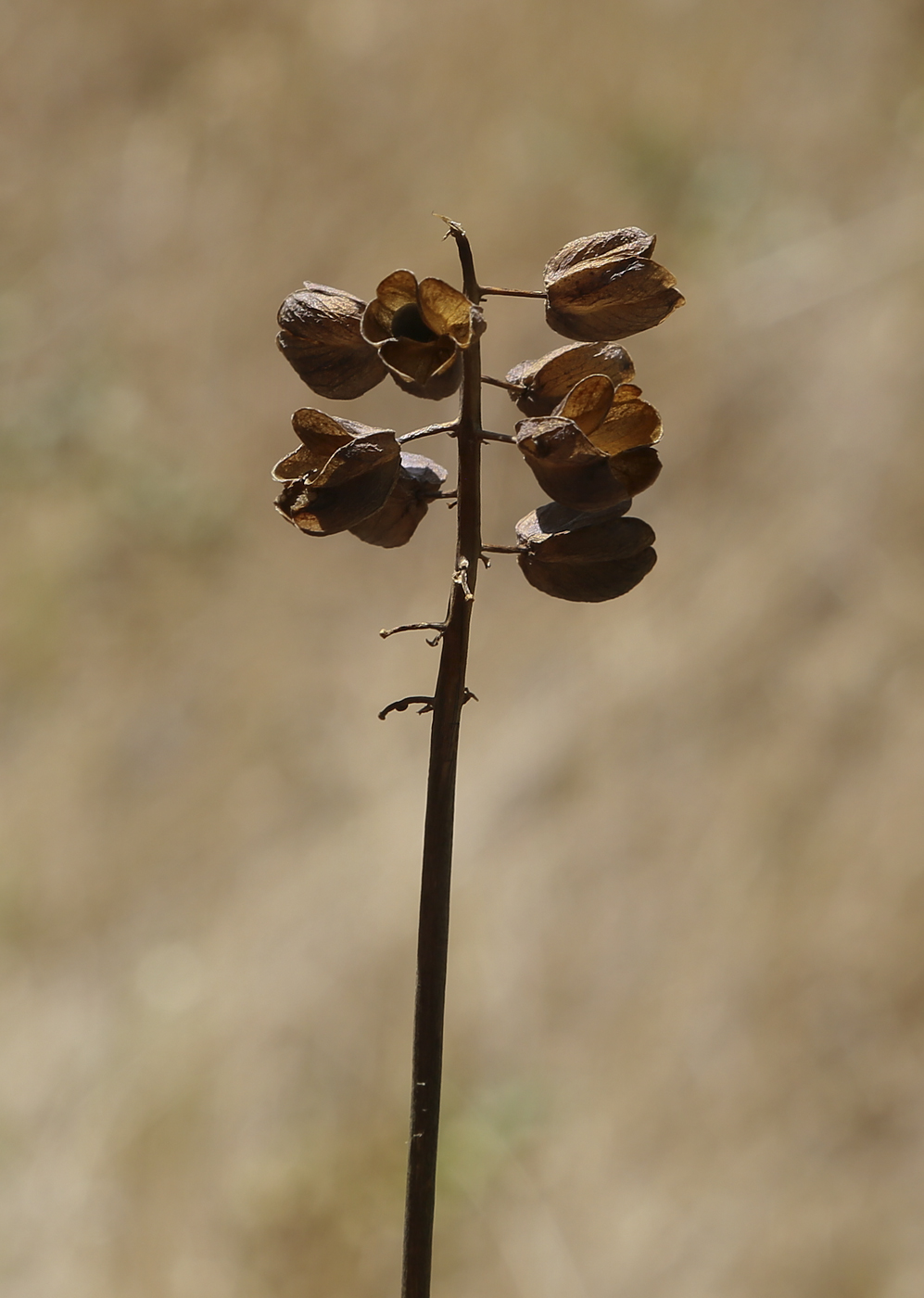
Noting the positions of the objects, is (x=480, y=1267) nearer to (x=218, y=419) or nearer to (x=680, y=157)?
(x=218, y=419)

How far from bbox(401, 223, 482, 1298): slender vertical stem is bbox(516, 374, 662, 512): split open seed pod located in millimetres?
15

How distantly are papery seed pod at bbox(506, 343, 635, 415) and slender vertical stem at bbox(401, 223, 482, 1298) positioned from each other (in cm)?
3

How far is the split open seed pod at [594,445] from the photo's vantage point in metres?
0.24

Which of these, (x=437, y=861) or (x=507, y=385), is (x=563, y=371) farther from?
(x=437, y=861)

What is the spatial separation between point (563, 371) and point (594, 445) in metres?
0.03

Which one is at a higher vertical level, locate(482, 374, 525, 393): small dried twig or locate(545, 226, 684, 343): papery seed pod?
locate(545, 226, 684, 343): papery seed pod

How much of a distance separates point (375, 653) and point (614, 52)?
0.66 metres

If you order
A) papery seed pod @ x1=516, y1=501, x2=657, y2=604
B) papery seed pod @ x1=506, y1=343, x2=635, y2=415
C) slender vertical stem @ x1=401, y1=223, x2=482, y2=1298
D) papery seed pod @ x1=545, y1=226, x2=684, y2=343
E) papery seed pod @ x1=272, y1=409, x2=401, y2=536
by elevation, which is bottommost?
slender vertical stem @ x1=401, y1=223, x2=482, y2=1298

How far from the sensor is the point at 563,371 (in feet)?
0.89

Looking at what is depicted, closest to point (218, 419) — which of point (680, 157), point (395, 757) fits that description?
point (395, 757)

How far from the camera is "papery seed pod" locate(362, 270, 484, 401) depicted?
9.3 inches

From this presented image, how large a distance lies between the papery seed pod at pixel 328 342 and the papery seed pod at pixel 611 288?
0.15 ft

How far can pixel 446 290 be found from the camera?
23 centimetres

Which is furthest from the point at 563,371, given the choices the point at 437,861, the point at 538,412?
the point at 437,861
